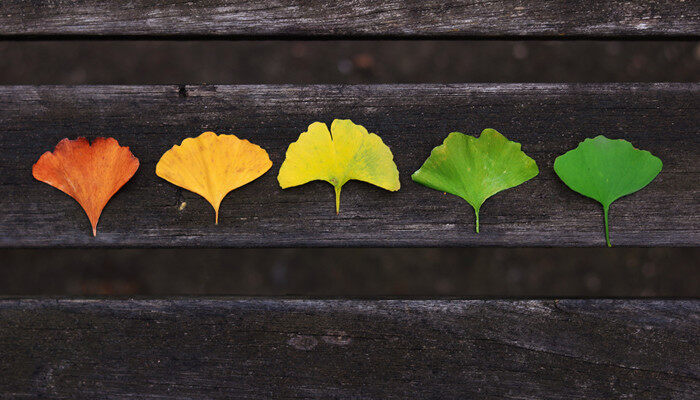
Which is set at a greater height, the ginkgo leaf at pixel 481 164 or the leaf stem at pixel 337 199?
the ginkgo leaf at pixel 481 164

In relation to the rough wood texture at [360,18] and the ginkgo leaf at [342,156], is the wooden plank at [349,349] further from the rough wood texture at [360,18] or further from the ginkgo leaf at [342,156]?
the rough wood texture at [360,18]

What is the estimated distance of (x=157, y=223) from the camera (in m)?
0.74

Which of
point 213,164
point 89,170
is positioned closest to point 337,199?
point 213,164

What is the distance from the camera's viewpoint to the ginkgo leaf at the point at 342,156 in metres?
0.71

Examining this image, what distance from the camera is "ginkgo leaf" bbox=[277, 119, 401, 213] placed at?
2.33ft

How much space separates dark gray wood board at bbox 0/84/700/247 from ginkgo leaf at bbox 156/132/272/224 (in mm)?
20

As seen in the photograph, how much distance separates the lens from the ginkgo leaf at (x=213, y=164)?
717mm

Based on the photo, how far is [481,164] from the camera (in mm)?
716

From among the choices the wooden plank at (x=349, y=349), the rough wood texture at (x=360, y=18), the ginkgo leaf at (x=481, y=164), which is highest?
the rough wood texture at (x=360, y=18)

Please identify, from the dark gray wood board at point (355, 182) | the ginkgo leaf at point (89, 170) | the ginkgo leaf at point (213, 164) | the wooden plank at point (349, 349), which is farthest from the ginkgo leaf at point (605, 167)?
the ginkgo leaf at point (89, 170)

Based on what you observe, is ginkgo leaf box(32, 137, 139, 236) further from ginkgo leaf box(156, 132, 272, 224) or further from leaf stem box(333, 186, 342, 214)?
leaf stem box(333, 186, 342, 214)

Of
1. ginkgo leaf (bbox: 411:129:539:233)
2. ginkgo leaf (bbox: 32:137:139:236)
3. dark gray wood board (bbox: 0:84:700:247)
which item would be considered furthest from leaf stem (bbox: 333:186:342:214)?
ginkgo leaf (bbox: 32:137:139:236)

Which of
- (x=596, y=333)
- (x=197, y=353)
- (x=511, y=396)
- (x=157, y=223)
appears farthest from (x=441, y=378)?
(x=157, y=223)

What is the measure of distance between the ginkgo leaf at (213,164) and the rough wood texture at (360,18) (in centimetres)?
17
